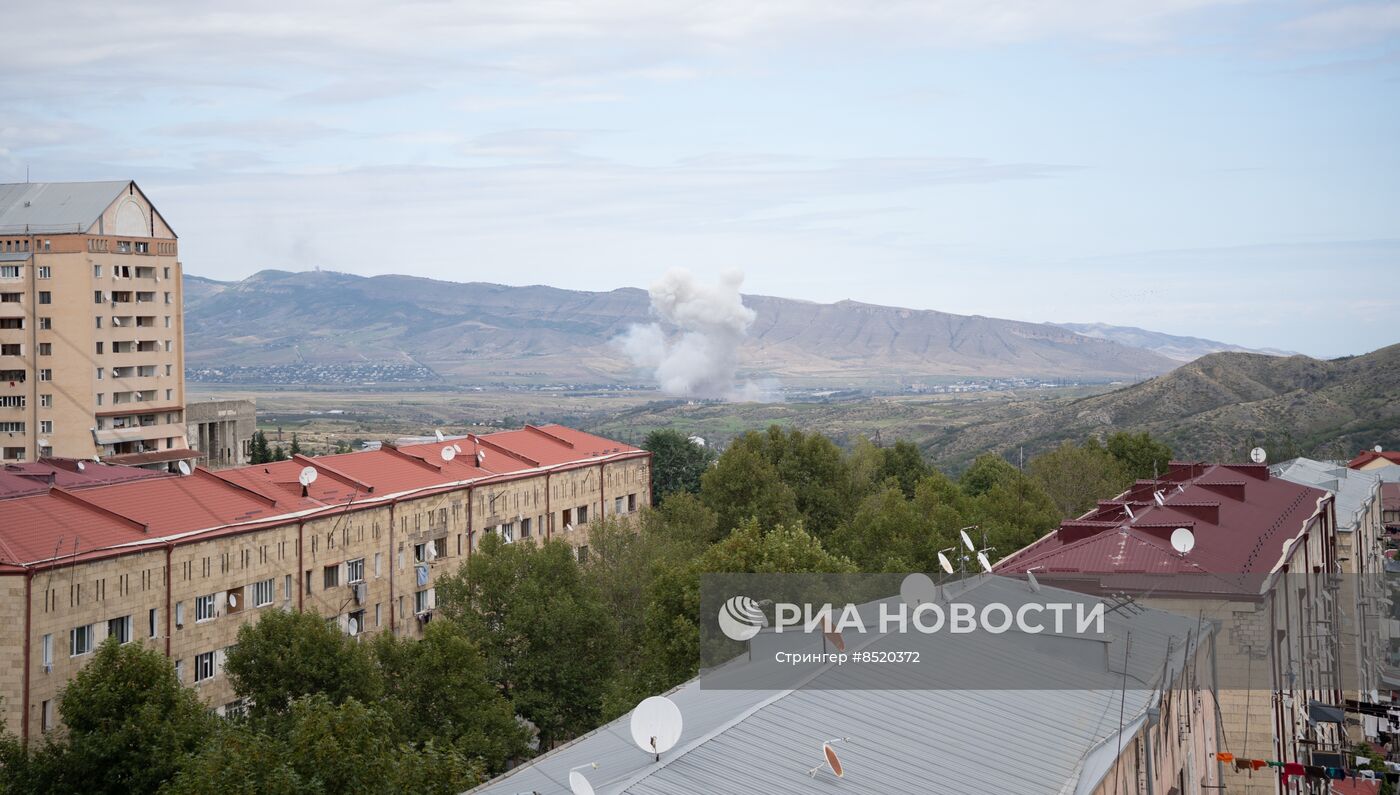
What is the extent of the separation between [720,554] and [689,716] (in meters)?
24.7

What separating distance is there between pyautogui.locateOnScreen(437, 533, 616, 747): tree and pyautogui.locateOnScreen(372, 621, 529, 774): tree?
6.51 meters

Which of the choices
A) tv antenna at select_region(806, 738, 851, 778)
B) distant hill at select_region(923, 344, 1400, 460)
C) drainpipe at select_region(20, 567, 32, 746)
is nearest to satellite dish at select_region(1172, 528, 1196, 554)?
tv antenna at select_region(806, 738, 851, 778)

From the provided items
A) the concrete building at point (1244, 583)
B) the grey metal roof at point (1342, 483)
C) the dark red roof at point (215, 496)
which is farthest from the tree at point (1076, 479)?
the dark red roof at point (215, 496)

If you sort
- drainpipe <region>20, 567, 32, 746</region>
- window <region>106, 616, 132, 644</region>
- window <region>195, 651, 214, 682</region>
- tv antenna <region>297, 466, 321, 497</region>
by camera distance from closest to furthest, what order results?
1. drainpipe <region>20, 567, 32, 746</region>
2. window <region>106, 616, 132, 644</region>
3. window <region>195, 651, 214, 682</region>
4. tv antenna <region>297, 466, 321, 497</region>

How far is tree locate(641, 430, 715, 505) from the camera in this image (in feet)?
301

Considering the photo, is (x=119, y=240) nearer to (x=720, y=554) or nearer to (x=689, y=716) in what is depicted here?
(x=720, y=554)

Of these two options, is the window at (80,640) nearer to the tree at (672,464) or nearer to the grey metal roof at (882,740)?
the grey metal roof at (882,740)

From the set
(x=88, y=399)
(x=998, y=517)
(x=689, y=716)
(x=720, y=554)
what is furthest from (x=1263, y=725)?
(x=88, y=399)

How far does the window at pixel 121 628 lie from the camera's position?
121 feet

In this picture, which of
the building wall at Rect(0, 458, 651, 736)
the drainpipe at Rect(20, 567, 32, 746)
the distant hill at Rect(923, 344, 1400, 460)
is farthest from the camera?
the distant hill at Rect(923, 344, 1400, 460)

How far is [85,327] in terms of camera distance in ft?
305

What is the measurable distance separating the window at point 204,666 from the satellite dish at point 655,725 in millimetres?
28607

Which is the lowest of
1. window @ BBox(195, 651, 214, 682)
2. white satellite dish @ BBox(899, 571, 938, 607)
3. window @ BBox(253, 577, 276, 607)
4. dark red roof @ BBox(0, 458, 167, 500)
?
window @ BBox(195, 651, 214, 682)

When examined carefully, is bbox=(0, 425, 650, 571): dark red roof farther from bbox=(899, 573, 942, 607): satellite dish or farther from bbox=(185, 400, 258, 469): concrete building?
bbox=(185, 400, 258, 469): concrete building
